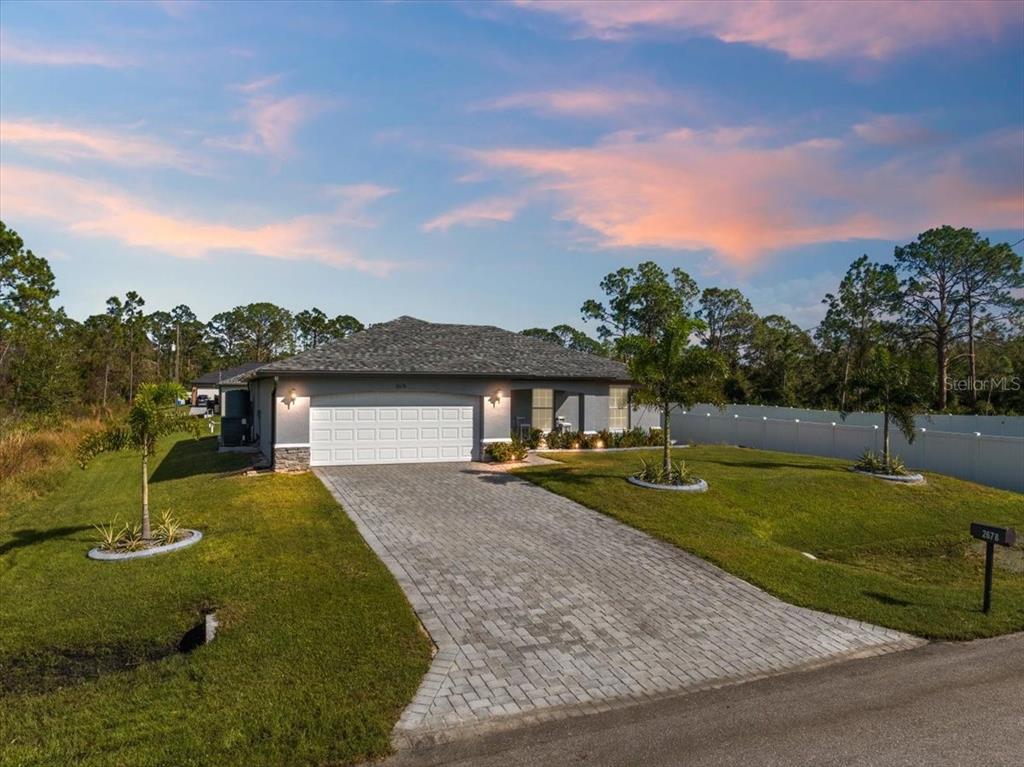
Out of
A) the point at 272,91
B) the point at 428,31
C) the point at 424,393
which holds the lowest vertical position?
the point at 424,393

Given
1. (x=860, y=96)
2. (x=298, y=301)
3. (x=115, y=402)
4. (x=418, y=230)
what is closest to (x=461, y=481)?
(x=418, y=230)

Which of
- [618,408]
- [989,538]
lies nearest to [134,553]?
[989,538]

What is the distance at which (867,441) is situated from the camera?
20.2 metres

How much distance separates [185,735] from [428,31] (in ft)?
46.8

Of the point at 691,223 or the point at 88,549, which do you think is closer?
the point at 88,549

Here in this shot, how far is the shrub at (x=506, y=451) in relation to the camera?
744 inches

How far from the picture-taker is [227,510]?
12.9 meters

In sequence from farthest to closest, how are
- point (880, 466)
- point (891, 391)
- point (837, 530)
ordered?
point (880, 466)
point (891, 391)
point (837, 530)

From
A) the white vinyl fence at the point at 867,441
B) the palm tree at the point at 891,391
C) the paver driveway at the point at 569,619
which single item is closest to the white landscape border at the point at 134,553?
the paver driveway at the point at 569,619

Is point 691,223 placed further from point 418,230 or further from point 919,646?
point 919,646

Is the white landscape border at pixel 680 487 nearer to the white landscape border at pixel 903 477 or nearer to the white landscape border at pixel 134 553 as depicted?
the white landscape border at pixel 903 477

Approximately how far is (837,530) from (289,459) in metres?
14.8

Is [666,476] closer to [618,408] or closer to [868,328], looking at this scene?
[618,408]

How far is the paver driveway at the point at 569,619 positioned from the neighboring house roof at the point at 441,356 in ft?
22.7
